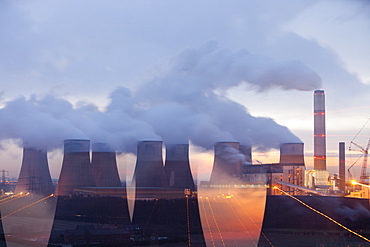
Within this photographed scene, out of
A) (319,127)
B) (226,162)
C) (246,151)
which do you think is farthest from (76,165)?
(319,127)

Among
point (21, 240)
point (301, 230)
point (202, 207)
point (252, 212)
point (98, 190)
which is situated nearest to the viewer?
point (21, 240)

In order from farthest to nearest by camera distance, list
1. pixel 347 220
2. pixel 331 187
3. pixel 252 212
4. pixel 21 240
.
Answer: pixel 331 187, pixel 252 212, pixel 347 220, pixel 21 240

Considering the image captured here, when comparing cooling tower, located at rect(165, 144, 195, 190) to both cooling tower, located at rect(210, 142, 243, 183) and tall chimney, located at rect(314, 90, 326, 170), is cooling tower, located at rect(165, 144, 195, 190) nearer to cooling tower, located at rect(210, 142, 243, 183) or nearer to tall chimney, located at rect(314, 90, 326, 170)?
cooling tower, located at rect(210, 142, 243, 183)

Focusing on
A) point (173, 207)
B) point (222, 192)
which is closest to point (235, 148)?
point (222, 192)

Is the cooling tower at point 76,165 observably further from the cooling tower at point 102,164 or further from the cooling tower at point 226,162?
Result: the cooling tower at point 226,162

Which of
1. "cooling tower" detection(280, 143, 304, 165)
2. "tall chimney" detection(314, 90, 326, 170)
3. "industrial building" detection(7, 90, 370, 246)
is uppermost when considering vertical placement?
"tall chimney" detection(314, 90, 326, 170)

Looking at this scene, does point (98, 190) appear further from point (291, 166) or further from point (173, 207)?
point (291, 166)

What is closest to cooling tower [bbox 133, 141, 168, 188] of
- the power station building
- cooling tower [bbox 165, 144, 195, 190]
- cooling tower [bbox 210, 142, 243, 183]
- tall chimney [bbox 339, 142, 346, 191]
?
cooling tower [bbox 165, 144, 195, 190]
